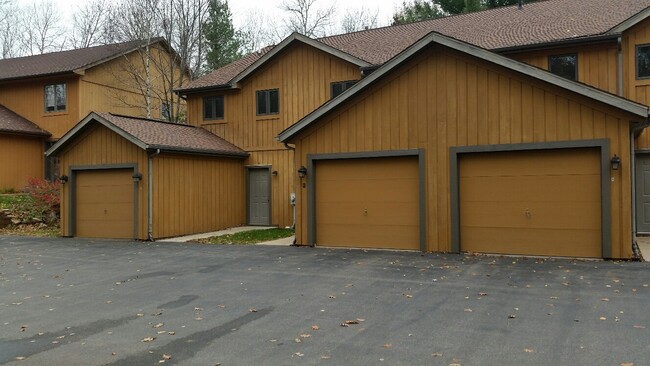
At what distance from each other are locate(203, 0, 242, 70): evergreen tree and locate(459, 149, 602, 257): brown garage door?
25.9 metres

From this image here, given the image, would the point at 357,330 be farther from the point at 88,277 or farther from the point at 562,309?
the point at 88,277

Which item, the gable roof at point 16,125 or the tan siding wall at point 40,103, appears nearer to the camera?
the gable roof at point 16,125

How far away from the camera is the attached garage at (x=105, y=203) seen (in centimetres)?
1564

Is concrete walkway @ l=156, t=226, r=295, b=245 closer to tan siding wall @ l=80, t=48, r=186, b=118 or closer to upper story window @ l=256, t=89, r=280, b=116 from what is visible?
upper story window @ l=256, t=89, r=280, b=116

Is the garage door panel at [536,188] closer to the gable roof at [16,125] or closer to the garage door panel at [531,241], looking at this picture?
the garage door panel at [531,241]

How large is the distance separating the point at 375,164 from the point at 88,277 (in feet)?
22.1

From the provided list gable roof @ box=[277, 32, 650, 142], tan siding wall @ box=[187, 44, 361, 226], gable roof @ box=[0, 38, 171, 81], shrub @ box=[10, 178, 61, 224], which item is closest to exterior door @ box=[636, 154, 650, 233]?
gable roof @ box=[277, 32, 650, 142]

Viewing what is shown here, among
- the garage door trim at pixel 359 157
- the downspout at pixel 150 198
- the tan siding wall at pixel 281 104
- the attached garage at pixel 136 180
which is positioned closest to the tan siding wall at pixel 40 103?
the attached garage at pixel 136 180

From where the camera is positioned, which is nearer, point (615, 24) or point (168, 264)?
point (168, 264)

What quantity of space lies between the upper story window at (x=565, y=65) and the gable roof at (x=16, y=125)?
21.4 metres

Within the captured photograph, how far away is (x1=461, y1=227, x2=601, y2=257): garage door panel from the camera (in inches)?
414

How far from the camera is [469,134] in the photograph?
37.8 feet

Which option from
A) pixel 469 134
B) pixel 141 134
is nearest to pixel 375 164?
pixel 469 134

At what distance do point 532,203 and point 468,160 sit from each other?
5.36 feet
